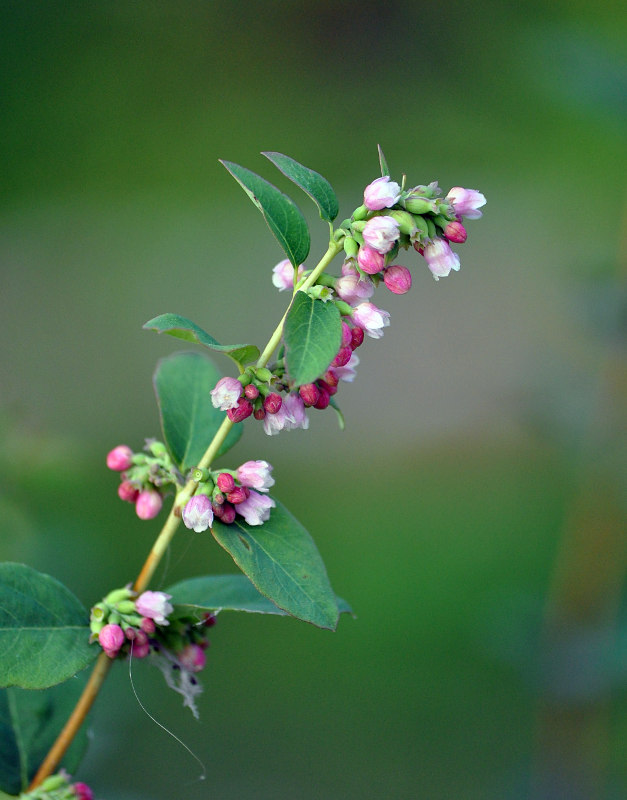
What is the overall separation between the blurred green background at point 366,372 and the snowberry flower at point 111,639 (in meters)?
0.62

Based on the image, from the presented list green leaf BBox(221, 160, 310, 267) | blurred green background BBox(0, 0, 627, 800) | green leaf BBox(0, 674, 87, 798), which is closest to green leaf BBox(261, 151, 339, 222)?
green leaf BBox(221, 160, 310, 267)

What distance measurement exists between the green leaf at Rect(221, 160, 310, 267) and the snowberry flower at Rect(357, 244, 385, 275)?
76mm

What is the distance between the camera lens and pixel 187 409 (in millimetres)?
977

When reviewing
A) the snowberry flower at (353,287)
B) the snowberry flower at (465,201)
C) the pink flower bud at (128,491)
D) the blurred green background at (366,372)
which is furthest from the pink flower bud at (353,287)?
the blurred green background at (366,372)

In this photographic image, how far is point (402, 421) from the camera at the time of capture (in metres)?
4.74

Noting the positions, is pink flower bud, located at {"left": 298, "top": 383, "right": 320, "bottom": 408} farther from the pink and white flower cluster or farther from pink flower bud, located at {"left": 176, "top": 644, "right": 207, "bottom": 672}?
pink flower bud, located at {"left": 176, "top": 644, "right": 207, "bottom": 672}

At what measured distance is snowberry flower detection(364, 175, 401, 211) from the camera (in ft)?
2.54

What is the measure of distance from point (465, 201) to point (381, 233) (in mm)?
138

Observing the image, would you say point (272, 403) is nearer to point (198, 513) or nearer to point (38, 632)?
point (198, 513)

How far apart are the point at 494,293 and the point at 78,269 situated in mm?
2753

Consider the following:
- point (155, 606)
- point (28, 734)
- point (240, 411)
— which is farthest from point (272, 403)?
point (28, 734)

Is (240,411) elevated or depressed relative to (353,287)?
depressed

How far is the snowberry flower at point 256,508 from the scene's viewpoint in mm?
832

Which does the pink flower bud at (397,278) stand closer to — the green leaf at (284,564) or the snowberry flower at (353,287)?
the snowberry flower at (353,287)
